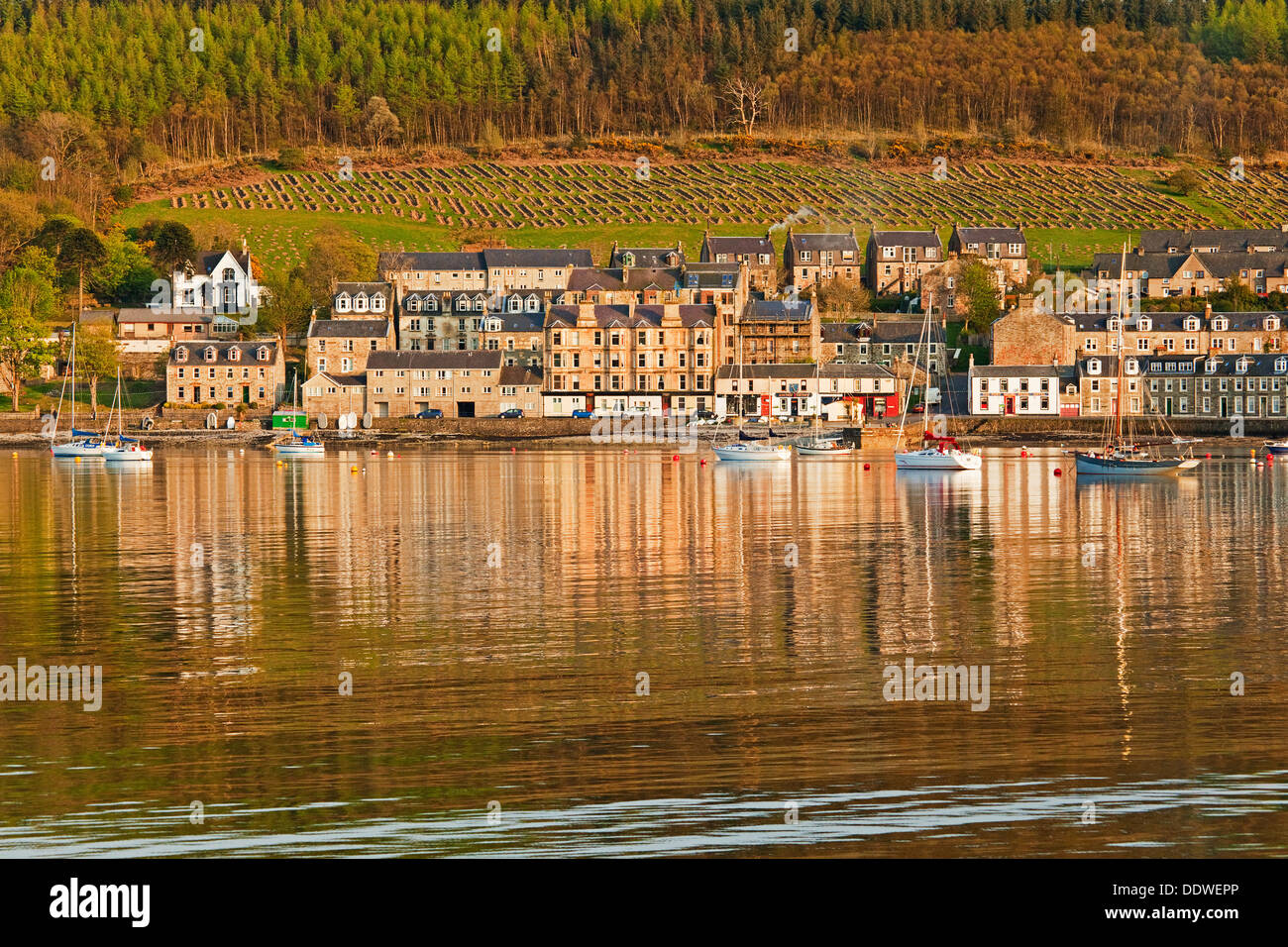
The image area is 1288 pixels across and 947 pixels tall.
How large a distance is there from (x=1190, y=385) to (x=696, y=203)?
76.7m

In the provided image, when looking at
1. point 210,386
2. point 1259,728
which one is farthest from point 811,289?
point 1259,728

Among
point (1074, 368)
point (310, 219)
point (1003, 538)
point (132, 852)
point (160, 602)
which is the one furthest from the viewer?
point (310, 219)

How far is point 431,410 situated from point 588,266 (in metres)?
25.9

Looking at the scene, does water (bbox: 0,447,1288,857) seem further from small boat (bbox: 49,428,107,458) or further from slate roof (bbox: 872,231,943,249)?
slate roof (bbox: 872,231,943,249)

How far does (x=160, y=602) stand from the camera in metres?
30.8

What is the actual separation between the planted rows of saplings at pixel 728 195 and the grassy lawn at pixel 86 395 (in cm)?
5315

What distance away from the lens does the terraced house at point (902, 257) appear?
14438 centimetres

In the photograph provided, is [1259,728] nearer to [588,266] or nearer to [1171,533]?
[1171,533]

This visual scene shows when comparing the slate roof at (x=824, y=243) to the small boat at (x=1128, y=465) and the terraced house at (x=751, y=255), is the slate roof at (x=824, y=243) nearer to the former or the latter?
the terraced house at (x=751, y=255)

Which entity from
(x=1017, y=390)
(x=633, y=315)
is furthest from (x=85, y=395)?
(x=1017, y=390)

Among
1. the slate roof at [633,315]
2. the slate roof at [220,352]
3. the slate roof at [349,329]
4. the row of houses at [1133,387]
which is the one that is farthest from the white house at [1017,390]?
the slate roof at [220,352]

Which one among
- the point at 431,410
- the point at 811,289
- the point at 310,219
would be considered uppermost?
the point at 310,219

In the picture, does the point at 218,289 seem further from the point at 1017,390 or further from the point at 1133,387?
the point at 1133,387

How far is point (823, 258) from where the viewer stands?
145500 millimetres
